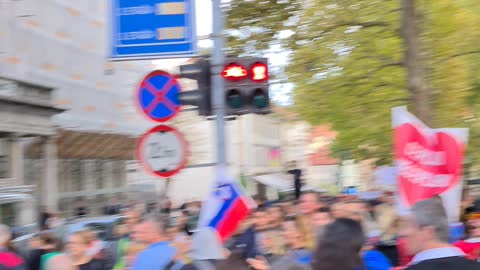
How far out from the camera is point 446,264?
435cm

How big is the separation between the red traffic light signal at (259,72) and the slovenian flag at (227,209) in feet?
6.44

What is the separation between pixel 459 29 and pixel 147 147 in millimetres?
11491

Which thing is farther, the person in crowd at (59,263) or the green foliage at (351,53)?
the green foliage at (351,53)

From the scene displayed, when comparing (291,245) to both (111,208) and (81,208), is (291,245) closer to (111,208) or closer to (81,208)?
(81,208)

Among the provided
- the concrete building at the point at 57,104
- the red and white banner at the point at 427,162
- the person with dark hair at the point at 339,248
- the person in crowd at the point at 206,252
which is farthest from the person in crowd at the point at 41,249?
the concrete building at the point at 57,104

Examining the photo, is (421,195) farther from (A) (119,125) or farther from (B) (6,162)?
(A) (119,125)

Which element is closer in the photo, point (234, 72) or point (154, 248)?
point (154, 248)

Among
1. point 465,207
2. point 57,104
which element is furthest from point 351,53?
point 57,104

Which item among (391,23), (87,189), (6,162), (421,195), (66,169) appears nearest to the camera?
(421,195)

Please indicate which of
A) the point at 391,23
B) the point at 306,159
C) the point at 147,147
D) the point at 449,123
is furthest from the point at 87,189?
the point at 306,159

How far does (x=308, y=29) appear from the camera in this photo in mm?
15523

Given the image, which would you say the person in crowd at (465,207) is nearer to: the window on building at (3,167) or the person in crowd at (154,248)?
the person in crowd at (154,248)

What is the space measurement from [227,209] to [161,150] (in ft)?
3.46

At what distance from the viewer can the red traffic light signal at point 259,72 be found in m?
9.77
